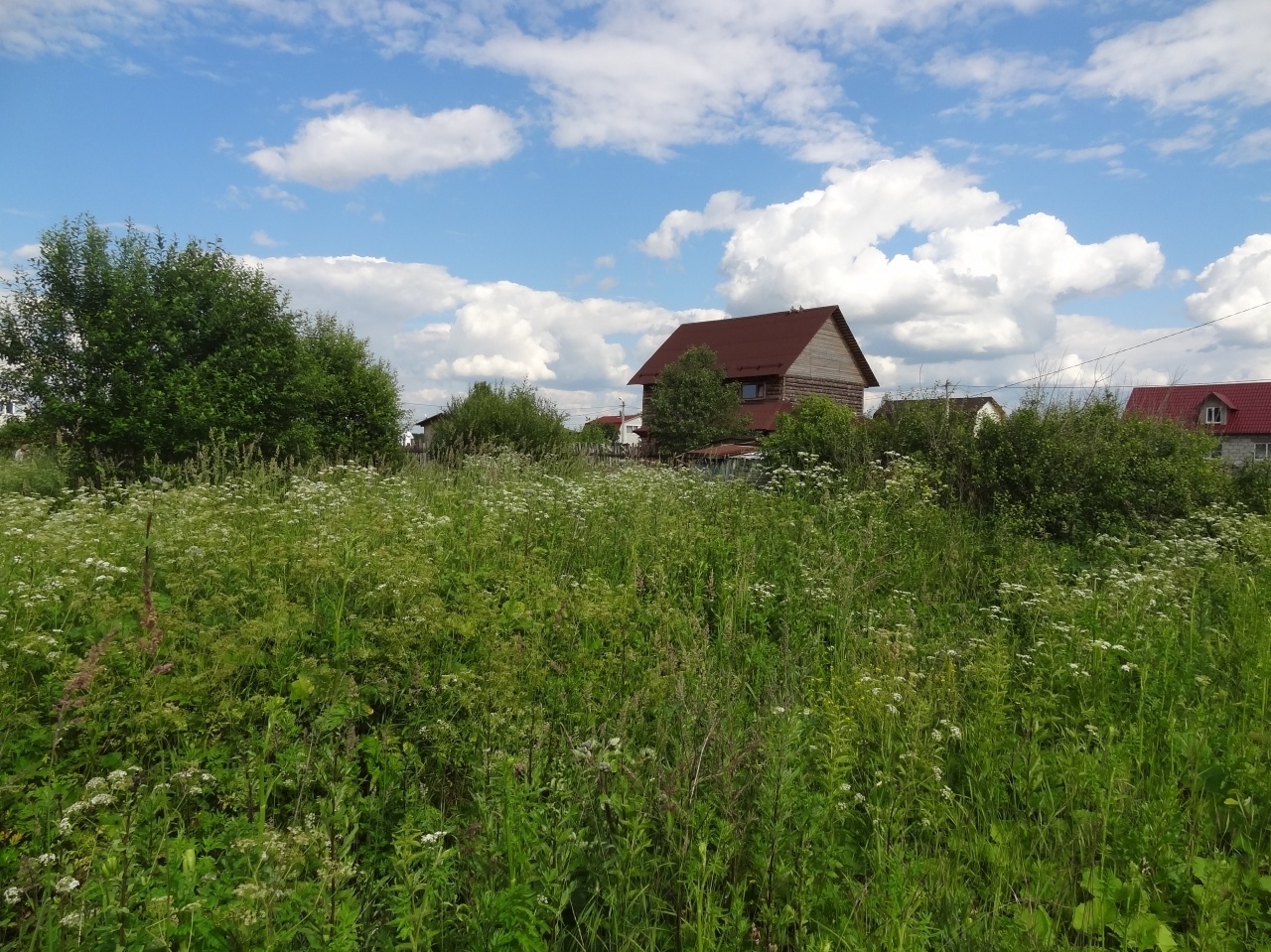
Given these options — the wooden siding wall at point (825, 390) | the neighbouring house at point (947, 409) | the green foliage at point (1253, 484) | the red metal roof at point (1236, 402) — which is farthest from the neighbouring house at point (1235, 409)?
the neighbouring house at point (947, 409)

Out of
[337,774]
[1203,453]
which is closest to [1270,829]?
[337,774]

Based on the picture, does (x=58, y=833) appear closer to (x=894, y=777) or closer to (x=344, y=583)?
(x=344, y=583)

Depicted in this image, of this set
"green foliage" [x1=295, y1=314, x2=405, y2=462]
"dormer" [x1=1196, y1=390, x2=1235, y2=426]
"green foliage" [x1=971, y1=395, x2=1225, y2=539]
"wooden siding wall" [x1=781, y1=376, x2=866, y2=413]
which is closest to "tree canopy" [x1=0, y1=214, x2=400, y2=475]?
"green foliage" [x1=295, y1=314, x2=405, y2=462]

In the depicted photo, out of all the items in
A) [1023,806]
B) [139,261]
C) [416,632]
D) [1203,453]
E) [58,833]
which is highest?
[139,261]

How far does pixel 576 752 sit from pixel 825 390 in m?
39.3

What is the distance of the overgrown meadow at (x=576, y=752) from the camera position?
2.21 m

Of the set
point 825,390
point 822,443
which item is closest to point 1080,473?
point 822,443

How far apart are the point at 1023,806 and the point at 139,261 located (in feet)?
58.9

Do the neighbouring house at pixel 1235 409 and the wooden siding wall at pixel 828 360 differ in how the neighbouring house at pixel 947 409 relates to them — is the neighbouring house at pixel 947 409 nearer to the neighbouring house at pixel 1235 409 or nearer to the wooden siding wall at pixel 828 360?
the wooden siding wall at pixel 828 360

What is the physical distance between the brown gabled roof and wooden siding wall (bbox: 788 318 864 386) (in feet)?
1.01

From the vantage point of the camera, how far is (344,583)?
428 centimetres

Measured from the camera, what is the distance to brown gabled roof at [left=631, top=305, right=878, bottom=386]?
129 ft

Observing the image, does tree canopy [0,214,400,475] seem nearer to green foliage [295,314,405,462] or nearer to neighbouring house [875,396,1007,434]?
green foliage [295,314,405,462]

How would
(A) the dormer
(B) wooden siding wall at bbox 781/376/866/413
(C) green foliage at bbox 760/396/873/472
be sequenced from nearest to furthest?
(C) green foliage at bbox 760/396/873/472, (B) wooden siding wall at bbox 781/376/866/413, (A) the dormer
